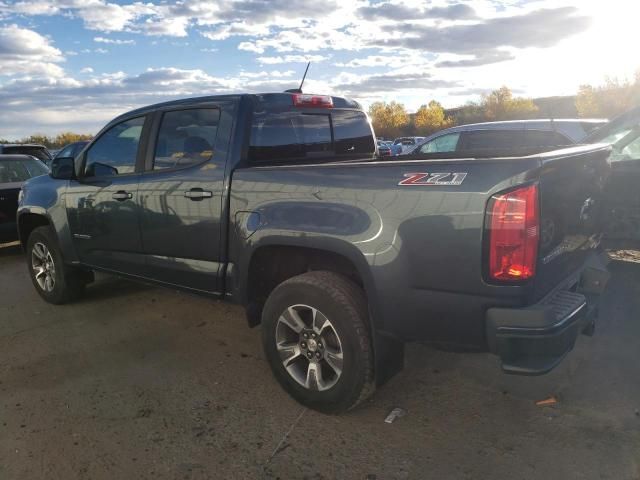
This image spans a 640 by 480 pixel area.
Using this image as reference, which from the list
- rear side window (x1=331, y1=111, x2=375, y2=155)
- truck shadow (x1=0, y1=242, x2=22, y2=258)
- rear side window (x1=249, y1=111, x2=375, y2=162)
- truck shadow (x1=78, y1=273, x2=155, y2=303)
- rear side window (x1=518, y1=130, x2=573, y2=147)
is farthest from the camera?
truck shadow (x1=0, y1=242, x2=22, y2=258)

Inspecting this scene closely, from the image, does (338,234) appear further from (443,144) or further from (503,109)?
(503,109)

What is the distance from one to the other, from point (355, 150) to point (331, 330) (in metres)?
2.12

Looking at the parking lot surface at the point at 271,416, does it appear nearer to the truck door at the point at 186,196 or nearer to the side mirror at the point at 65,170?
the truck door at the point at 186,196

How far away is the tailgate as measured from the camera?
268cm

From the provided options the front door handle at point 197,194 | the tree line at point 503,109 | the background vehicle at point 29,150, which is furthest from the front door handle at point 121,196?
the tree line at point 503,109

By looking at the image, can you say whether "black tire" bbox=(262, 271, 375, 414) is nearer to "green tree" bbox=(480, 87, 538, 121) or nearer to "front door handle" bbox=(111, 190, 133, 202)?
"front door handle" bbox=(111, 190, 133, 202)

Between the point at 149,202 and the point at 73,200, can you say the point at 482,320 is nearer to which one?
the point at 149,202

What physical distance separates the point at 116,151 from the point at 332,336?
8.71 feet

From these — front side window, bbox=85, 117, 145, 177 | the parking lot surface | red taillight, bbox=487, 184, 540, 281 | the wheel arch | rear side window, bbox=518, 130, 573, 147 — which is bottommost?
the parking lot surface

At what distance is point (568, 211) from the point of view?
3006 mm

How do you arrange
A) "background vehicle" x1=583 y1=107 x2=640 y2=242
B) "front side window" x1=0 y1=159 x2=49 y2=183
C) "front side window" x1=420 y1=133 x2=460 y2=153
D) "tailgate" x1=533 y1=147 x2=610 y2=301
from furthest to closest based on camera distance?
"front side window" x1=0 y1=159 x2=49 y2=183, "front side window" x1=420 y1=133 x2=460 y2=153, "background vehicle" x1=583 y1=107 x2=640 y2=242, "tailgate" x1=533 y1=147 x2=610 y2=301

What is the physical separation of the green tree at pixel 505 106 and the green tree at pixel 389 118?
1824 cm

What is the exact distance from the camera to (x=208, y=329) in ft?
15.9

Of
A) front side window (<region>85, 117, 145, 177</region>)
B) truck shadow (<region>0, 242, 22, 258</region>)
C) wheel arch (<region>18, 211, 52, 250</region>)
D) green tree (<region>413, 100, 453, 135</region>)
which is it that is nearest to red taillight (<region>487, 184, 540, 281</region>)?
front side window (<region>85, 117, 145, 177</region>)
